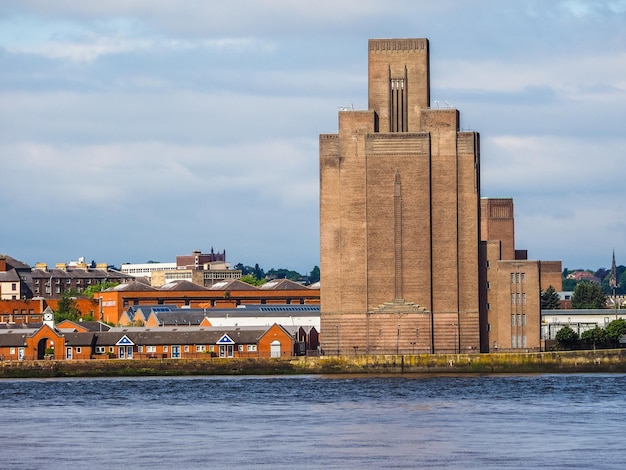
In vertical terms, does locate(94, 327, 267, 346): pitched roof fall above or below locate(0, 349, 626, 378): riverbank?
above

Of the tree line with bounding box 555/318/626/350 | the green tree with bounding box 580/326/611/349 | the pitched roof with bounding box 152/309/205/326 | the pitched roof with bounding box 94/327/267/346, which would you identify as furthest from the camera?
the pitched roof with bounding box 152/309/205/326

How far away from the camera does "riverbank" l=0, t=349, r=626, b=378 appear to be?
A: 440 feet

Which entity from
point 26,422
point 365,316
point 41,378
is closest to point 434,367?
point 365,316

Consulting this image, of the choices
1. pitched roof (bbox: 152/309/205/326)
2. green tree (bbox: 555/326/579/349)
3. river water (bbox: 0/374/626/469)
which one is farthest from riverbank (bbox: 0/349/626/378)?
pitched roof (bbox: 152/309/205/326)

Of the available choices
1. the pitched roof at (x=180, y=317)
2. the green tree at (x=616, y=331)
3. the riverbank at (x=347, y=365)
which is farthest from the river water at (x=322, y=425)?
the pitched roof at (x=180, y=317)

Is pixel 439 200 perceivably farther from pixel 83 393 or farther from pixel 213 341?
pixel 83 393

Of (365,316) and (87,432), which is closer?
(87,432)

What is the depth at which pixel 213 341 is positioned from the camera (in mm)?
146625

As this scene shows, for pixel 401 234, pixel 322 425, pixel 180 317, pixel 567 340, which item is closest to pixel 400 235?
pixel 401 234

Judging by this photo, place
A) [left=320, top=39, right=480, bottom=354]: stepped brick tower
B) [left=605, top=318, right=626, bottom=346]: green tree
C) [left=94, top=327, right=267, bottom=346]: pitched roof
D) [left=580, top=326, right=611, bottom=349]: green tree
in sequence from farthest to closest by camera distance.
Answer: [left=605, top=318, right=626, bottom=346]: green tree, [left=580, top=326, right=611, bottom=349]: green tree, [left=94, top=327, right=267, bottom=346]: pitched roof, [left=320, top=39, right=480, bottom=354]: stepped brick tower

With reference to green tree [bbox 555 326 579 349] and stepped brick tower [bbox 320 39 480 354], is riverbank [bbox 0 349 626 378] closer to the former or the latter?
stepped brick tower [bbox 320 39 480 354]

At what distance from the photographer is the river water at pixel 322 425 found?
63125 mm

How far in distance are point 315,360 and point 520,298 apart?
65.2 feet

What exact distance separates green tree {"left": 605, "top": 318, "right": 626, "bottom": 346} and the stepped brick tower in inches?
666
